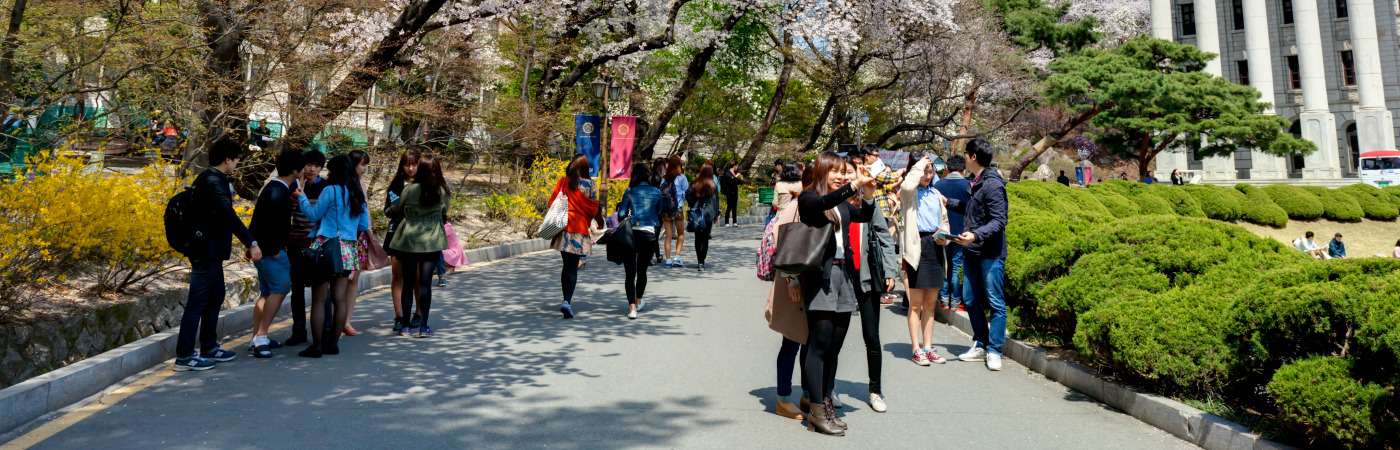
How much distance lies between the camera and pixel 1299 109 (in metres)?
56.7

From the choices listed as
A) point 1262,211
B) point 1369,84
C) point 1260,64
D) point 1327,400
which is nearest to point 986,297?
point 1327,400

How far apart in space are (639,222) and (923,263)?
351 cm

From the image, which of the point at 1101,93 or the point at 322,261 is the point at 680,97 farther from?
the point at 322,261

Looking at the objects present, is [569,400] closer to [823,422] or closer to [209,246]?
[823,422]

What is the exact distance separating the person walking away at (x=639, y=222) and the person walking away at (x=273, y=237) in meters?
3.50

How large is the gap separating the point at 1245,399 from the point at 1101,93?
28750 mm

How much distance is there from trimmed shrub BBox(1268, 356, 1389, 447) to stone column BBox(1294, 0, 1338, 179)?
58.0 metres

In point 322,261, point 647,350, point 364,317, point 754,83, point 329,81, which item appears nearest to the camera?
point 322,261

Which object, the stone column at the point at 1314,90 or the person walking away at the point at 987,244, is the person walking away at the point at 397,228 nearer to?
the person walking away at the point at 987,244

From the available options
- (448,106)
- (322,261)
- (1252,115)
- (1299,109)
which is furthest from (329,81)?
(1299,109)

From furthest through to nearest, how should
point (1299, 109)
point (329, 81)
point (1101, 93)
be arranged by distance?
point (1299, 109) < point (1101, 93) < point (329, 81)

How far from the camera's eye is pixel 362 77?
49.6ft

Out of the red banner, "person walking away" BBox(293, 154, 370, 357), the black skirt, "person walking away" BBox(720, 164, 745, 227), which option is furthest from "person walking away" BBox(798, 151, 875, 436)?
"person walking away" BBox(720, 164, 745, 227)

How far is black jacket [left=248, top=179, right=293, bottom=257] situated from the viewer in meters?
6.76
